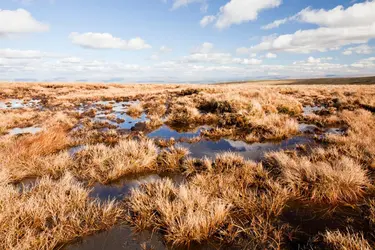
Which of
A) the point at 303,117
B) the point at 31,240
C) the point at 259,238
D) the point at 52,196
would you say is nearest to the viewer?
the point at 31,240

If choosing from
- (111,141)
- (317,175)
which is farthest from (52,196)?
(317,175)

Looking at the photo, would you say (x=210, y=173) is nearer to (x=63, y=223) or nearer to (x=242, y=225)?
(x=242, y=225)

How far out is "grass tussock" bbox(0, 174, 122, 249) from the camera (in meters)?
3.37

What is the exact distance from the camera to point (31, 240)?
129 inches

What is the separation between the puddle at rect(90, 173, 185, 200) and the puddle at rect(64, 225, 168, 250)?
3.81 feet

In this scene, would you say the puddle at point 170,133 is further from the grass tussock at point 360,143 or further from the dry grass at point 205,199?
the grass tussock at point 360,143

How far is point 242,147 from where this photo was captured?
28.9 feet

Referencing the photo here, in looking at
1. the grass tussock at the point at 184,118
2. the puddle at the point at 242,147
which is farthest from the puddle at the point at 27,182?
the grass tussock at the point at 184,118

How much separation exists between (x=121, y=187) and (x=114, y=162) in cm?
111

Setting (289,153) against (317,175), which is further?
(289,153)

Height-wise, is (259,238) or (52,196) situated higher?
(52,196)

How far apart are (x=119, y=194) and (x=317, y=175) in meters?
5.02

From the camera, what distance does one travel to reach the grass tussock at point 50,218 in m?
3.37


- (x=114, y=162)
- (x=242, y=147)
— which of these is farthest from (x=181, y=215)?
(x=242, y=147)
